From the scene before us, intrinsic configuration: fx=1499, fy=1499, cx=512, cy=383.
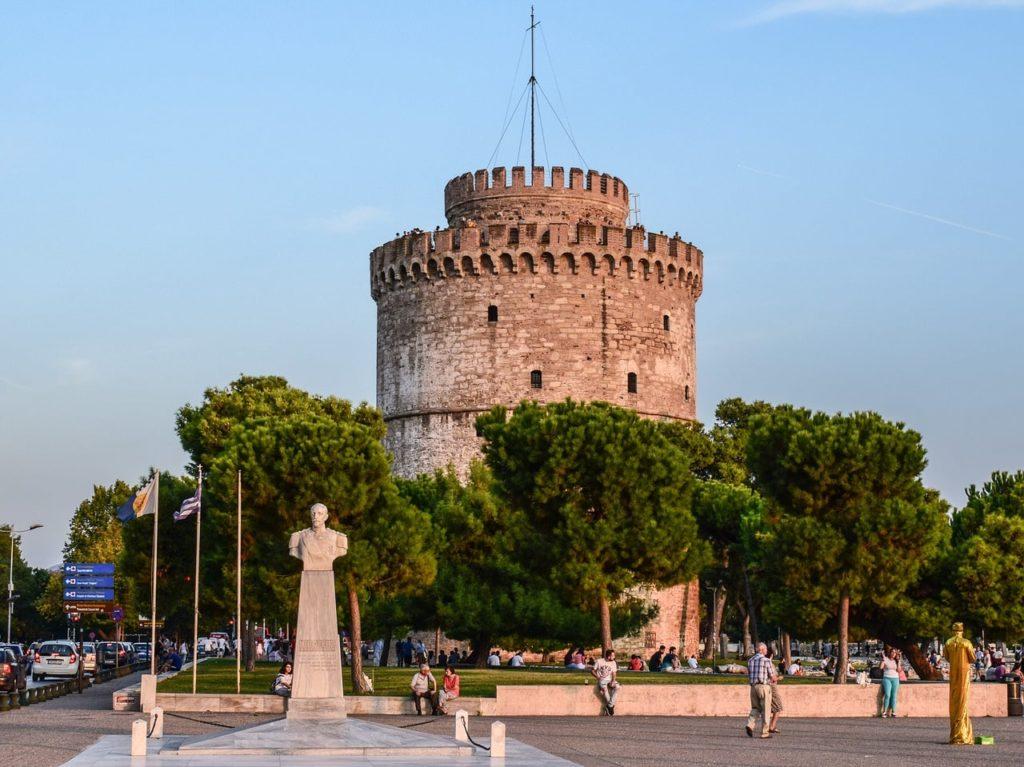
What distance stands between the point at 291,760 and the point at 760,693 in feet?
28.4

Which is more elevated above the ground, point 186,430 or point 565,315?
point 565,315

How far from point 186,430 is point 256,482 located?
13.1m

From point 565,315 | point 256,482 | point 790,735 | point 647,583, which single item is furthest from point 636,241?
point 790,735

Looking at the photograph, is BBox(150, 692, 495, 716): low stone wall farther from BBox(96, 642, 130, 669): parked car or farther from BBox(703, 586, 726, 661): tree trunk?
BBox(703, 586, 726, 661): tree trunk

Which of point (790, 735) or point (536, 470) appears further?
point (536, 470)

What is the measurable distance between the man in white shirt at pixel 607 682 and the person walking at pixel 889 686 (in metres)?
5.18

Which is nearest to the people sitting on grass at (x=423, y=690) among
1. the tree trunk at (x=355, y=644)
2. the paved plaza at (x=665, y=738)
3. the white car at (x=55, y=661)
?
the paved plaza at (x=665, y=738)

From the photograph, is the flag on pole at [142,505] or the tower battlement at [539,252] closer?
the flag on pole at [142,505]

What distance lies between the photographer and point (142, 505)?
3356 centimetres

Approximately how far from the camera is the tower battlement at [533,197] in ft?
194

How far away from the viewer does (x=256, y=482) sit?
36.5 meters

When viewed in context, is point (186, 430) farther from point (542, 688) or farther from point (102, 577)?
point (542, 688)

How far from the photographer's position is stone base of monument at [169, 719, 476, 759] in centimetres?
1938

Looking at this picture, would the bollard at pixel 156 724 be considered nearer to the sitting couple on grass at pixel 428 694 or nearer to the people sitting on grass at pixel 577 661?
the sitting couple on grass at pixel 428 694
